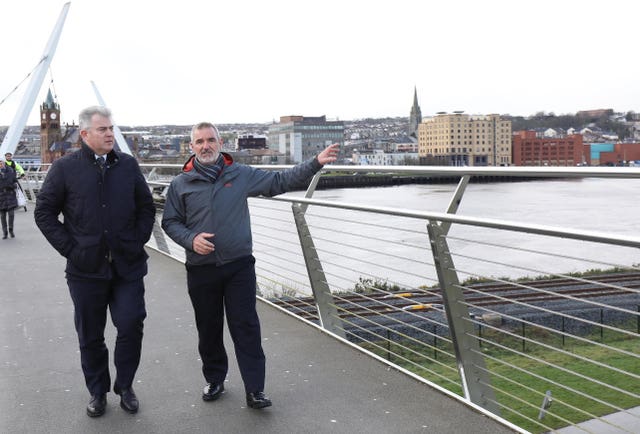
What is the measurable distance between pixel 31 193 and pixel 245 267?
19766 millimetres

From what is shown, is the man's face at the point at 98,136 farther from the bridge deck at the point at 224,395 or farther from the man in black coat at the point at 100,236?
the bridge deck at the point at 224,395

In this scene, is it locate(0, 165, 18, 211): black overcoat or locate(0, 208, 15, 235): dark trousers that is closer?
locate(0, 208, 15, 235): dark trousers

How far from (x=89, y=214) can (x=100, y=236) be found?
10 cm

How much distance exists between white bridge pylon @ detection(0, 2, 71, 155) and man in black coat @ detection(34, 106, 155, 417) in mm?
32536

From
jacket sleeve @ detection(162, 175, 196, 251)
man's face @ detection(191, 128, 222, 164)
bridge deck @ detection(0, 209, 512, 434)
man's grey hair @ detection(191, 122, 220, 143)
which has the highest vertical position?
man's grey hair @ detection(191, 122, 220, 143)

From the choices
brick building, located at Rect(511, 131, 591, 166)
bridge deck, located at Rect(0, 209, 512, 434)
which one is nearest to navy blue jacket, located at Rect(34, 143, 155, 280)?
bridge deck, located at Rect(0, 209, 512, 434)

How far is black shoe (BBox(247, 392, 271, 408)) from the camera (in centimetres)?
330

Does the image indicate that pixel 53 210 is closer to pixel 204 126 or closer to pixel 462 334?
pixel 204 126

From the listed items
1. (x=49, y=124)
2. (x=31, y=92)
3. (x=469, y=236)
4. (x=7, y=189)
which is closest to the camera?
(x=7, y=189)

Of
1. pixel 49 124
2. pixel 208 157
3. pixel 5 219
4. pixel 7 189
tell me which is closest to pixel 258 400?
pixel 208 157

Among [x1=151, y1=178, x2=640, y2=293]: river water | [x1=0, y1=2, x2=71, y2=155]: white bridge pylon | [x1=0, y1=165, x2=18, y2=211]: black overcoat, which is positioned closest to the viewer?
[x1=0, y1=165, x2=18, y2=211]: black overcoat

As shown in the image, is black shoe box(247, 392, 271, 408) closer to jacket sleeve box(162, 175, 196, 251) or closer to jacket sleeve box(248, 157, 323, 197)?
jacket sleeve box(162, 175, 196, 251)

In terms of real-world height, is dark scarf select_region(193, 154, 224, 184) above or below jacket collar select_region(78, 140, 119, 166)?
below

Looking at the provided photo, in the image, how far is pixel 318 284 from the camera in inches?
187
